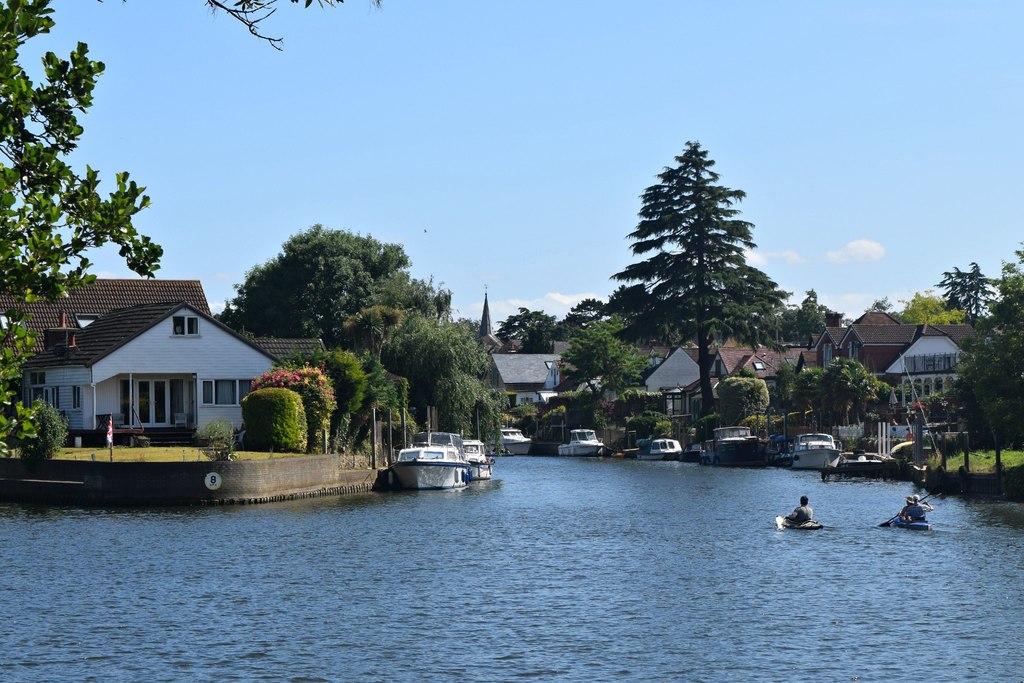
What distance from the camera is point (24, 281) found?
12008mm

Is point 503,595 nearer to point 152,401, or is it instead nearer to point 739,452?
point 152,401

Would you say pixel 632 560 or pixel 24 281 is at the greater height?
pixel 24 281

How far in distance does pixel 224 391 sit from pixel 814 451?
40.4 meters

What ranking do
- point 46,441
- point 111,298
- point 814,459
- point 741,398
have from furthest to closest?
point 741,398 < point 814,459 < point 111,298 < point 46,441

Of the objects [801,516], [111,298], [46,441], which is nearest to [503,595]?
[801,516]

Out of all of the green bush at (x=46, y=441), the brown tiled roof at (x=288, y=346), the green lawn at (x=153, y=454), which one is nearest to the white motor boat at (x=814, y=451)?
the brown tiled roof at (x=288, y=346)

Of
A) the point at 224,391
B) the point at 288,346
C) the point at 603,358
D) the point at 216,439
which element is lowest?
the point at 216,439

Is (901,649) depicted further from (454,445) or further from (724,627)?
(454,445)

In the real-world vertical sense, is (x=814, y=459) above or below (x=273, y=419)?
below

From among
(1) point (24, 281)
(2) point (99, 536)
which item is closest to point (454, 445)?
(2) point (99, 536)

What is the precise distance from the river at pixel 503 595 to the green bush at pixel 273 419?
5.75 m

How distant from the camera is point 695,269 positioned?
106688 mm

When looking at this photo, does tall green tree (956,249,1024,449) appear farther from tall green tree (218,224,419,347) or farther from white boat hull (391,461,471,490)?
tall green tree (218,224,419,347)

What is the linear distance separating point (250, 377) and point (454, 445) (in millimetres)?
12695
